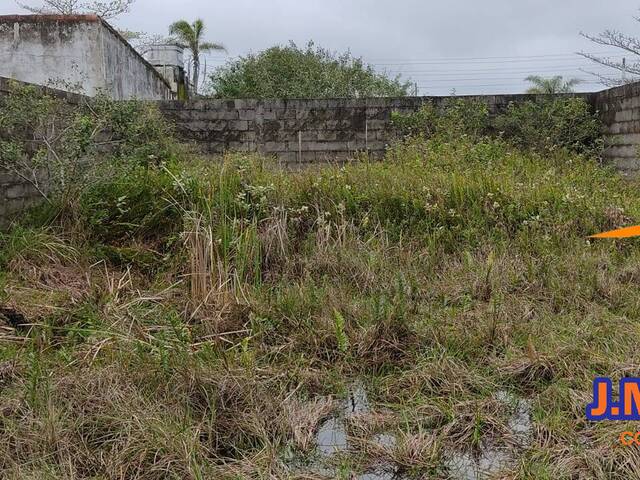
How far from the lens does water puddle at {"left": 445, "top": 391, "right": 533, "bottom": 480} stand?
1.87 metres

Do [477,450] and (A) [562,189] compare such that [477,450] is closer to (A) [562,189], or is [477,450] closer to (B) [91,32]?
(A) [562,189]

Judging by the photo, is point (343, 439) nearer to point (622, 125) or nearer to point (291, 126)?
point (622, 125)

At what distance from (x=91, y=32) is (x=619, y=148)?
750 centimetres

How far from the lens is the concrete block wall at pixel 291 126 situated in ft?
24.9

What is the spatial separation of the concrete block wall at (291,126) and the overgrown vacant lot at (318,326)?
2.67 metres

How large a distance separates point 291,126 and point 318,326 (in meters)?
5.25

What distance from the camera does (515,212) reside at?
421 cm

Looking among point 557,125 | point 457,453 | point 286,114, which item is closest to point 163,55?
point 286,114

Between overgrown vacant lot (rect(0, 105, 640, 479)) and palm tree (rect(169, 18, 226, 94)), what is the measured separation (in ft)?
55.9

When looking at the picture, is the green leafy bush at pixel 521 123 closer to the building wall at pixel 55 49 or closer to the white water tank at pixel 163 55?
the building wall at pixel 55 49

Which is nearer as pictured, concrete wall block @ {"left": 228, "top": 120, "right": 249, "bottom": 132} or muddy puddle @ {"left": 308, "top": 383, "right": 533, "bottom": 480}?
muddy puddle @ {"left": 308, "top": 383, "right": 533, "bottom": 480}

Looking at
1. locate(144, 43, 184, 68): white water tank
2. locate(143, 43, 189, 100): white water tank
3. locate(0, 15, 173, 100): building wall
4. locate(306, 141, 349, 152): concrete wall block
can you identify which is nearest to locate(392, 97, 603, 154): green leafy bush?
locate(306, 141, 349, 152): concrete wall block

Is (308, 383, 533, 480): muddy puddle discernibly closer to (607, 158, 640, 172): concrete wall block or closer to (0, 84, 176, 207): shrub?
(0, 84, 176, 207): shrub

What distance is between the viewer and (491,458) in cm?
194
